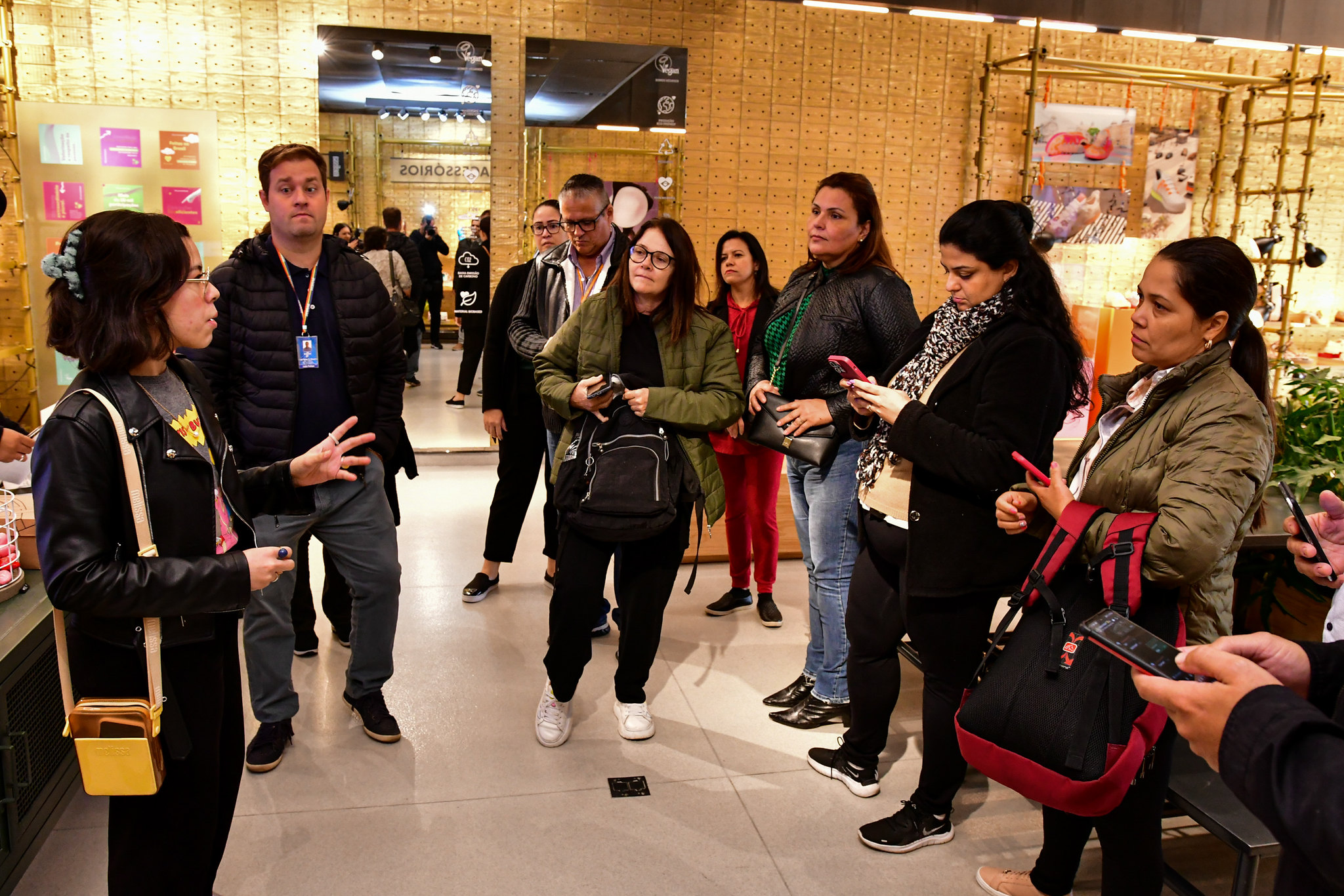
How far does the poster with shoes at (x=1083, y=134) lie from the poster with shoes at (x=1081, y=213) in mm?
262

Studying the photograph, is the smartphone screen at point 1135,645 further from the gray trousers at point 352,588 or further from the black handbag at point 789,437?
the gray trousers at point 352,588

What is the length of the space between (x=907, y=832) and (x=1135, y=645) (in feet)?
4.77

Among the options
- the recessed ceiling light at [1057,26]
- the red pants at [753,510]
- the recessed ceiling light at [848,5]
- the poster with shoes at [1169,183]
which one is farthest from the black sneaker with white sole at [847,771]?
the poster with shoes at [1169,183]

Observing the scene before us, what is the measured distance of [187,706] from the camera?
1.68 meters

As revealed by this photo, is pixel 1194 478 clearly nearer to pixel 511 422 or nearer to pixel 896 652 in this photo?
pixel 896 652

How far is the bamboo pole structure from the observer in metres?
5.84

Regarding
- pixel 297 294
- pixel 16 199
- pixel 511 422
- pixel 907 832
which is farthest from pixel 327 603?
pixel 16 199

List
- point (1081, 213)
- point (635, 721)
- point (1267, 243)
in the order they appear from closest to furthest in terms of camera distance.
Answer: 1. point (635, 721)
2. point (1267, 243)
3. point (1081, 213)

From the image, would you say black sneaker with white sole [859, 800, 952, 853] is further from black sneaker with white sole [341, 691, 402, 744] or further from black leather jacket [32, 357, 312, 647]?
black leather jacket [32, 357, 312, 647]

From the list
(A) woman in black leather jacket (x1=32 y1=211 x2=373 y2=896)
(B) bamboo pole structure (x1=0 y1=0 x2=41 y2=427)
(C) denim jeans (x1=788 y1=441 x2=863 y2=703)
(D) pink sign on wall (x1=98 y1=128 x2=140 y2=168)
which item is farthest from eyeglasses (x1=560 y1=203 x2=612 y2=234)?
(B) bamboo pole structure (x1=0 y1=0 x2=41 y2=427)

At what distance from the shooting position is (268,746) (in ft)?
9.23

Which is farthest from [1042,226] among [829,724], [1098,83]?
[829,724]

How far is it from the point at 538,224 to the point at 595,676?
200cm

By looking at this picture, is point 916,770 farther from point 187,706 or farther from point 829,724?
point 187,706
